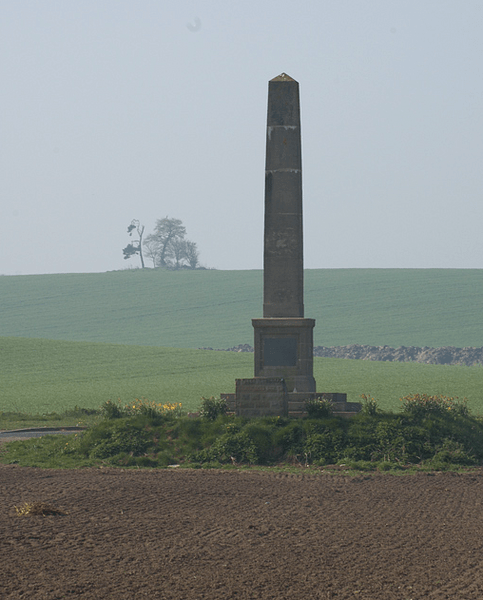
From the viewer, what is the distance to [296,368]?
71.0 feet

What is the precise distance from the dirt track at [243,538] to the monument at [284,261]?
6096 millimetres

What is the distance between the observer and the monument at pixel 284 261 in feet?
71.2

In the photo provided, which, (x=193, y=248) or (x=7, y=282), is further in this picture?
(x=193, y=248)


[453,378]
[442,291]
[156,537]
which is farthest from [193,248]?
[156,537]

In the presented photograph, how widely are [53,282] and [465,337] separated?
62550 millimetres

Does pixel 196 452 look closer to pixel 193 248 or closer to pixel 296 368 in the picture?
pixel 296 368

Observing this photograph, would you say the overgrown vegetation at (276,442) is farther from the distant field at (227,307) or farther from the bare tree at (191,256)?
the bare tree at (191,256)

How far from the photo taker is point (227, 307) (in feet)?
297

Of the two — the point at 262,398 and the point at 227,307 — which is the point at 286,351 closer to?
the point at 262,398

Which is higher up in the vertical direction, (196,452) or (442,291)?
(442,291)

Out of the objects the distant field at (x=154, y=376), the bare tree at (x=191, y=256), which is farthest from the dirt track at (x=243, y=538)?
the bare tree at (x=191, y=256)

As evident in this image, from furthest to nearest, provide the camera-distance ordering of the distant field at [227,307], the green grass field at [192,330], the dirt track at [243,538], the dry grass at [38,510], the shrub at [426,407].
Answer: the distant field at [227,307], the green grass field at [192,330], the shrub at [426,407], the dry grass at [38,510], the dirt track at [243,538]

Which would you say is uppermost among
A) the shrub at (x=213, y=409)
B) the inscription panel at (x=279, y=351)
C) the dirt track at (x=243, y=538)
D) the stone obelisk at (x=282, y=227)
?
the stone obelisk at (x=282, y=227)

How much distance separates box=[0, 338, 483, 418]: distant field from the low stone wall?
6677 millimetres
